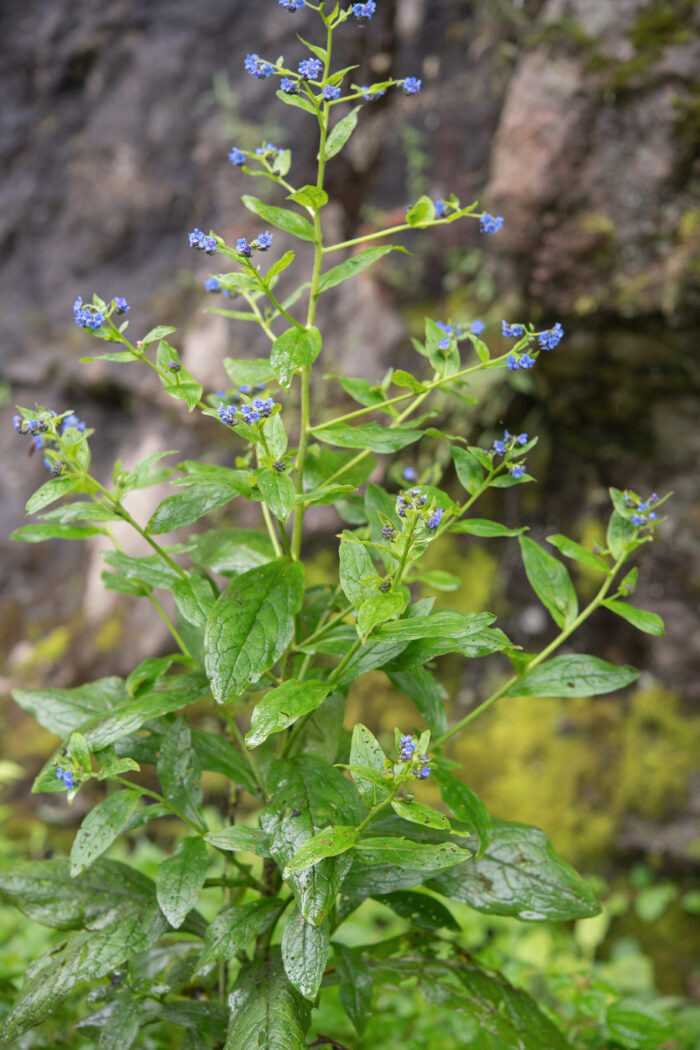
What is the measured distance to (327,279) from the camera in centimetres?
120

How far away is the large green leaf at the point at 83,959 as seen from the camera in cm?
116

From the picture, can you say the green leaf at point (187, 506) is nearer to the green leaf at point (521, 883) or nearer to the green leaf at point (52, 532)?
the green leaf at point (52, 532)

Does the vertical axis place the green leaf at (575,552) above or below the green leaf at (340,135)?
below

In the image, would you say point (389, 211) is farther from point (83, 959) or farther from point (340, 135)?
point (83, 959)

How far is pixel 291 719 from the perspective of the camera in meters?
1.03

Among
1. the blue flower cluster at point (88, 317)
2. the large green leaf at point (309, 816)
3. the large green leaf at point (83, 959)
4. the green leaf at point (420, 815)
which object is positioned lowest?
the large green leaf at point (83, 959)

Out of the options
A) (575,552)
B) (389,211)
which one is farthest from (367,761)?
(389,211)

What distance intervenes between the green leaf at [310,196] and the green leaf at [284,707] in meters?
0.67

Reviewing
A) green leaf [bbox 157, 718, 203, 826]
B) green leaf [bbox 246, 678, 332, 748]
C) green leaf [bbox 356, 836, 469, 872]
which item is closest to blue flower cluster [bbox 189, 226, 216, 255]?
green leaf [bbox 246, 678, 332, 748]

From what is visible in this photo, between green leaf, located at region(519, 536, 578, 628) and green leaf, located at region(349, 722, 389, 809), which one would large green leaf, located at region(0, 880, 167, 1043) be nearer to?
green leaf, located at region(349, 722, 389, 809)

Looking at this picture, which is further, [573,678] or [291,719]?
[573,678]

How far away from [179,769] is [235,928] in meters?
0.25

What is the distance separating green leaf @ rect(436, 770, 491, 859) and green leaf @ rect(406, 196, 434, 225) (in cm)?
85

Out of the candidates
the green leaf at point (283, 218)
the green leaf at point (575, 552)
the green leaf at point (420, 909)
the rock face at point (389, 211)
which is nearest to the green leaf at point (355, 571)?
the green leaf at point (575, 552)
